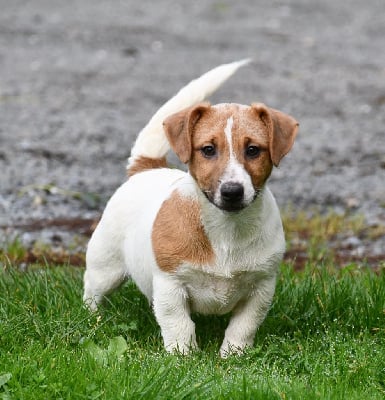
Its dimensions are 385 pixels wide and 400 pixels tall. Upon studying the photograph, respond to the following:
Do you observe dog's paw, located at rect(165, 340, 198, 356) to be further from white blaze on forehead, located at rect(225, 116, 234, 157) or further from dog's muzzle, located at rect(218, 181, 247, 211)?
white blaze on forehead, located at rect(225, 116, 234, 157)

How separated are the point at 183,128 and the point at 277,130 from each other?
44cm

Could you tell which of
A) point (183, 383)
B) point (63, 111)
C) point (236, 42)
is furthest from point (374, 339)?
point (236, 42)

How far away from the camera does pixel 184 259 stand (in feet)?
14.9

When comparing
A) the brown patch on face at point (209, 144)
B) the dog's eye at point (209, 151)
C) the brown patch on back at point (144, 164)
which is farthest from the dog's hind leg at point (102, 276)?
the dog's eye at point (209, 151)

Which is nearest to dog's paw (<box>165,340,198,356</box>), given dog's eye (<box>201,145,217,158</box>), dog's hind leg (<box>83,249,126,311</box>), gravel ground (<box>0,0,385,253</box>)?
dog's hind leg (<box>83,249,126,311</box>)

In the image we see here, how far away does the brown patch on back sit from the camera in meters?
5.47

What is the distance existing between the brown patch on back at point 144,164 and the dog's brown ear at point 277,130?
3.69 ft

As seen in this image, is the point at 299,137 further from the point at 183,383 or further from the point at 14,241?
the point at 183,383

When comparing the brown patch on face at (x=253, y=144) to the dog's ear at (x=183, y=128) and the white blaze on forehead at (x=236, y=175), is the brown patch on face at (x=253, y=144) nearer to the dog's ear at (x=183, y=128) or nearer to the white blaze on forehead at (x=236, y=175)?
the white blaze on forehead at (x=236, y=175)

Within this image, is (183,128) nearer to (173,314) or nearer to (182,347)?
(173,314)

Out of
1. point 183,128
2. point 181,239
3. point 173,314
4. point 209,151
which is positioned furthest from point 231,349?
point 183,128

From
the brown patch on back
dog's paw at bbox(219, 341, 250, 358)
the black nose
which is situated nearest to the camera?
the black nose

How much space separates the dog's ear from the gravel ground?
2.67m

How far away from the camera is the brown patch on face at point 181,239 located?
454cm
